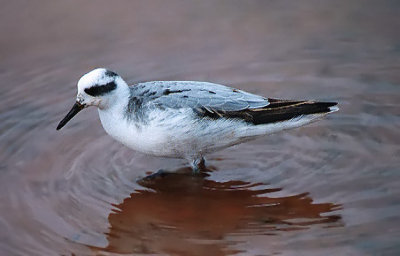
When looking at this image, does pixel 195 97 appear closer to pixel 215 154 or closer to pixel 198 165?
pixel 198 165

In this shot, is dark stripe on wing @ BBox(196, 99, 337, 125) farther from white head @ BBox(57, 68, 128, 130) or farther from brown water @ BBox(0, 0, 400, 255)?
white head @ BBox(57, 68, 128, 130)

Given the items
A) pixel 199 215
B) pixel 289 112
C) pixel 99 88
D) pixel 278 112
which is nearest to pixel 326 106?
pixel 289 112

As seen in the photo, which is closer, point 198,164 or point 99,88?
point 99,88

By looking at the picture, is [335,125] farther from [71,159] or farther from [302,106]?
[71,159]

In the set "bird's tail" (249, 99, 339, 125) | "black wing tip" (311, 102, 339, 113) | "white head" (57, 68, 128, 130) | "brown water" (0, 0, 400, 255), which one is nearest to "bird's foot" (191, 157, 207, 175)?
"brown water" (0, 0, 400, 255)

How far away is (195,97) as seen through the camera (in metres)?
8.18

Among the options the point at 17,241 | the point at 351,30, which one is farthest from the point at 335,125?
the point at 17,241

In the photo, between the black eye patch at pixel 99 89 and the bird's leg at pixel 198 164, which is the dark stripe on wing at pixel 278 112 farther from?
the black eye patch at pixel 99 89

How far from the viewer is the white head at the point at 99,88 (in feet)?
26.5

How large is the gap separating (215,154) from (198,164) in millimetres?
436

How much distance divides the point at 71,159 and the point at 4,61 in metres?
3.04

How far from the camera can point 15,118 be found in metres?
9.80

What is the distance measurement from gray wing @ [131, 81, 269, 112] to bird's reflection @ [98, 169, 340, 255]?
98cm

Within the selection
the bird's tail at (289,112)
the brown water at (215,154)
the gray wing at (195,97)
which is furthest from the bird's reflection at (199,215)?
the gray wing at (195,97)
